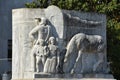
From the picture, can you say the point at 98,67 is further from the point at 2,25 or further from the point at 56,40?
the point at 2,25

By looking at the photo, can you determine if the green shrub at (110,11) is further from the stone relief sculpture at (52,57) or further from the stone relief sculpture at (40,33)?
the stone relief sculpture at (40,33)

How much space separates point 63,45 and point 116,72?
9.66m

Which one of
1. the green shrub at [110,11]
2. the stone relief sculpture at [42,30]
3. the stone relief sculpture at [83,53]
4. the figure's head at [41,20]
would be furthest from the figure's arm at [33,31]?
the green shrub at [110,11]

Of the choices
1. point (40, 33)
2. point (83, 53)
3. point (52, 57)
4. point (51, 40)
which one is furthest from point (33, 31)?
point (83, 53)

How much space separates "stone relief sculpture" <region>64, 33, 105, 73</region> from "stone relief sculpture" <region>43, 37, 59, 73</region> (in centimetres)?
50

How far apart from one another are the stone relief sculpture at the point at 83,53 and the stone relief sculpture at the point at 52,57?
50cm

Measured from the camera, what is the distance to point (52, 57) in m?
24.6

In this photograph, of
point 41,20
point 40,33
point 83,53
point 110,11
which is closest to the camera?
point 40,33

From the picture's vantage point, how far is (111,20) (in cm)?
3503

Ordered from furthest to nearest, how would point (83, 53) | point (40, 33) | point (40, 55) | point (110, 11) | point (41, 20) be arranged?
1. point (110, 11)
2. point (83, 53)
3. point (41, 20)
4. point (40, 33)
5. point (40, 55)

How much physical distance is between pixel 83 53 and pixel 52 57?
1.60m

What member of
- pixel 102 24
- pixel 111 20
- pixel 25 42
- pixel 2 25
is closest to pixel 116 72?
pixel 111 20

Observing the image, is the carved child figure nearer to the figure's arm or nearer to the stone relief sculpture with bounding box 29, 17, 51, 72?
the stone relief sculpture with bounding box 29, 17, 51, 72

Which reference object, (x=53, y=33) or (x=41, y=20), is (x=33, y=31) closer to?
(x=41, y=20)
